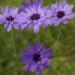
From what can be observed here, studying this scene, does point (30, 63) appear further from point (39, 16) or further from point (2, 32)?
point (2, 32)

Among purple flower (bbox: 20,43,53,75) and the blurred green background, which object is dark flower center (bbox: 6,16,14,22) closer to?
purple flower (bbox: 20,43,53,75)

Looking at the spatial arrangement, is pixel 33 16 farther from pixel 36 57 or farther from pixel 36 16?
pixel 36 57

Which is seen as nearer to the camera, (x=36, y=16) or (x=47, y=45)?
(x=36, y=16)

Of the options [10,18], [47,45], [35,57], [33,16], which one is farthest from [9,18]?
[47,45]

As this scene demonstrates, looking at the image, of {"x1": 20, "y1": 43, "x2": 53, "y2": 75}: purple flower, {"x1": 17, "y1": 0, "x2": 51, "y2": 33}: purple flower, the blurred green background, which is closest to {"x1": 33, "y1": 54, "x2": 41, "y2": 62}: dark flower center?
{"x1": 20, "y1": 43, "x2": 53, "y2": 75}: purple flower

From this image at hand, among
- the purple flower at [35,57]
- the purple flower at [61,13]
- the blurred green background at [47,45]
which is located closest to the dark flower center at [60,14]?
the purple flower at [61,13]

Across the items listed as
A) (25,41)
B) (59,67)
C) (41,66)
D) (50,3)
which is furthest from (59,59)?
(41,66)

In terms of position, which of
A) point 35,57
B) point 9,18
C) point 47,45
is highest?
point 9,18

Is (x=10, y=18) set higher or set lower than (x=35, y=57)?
higher
